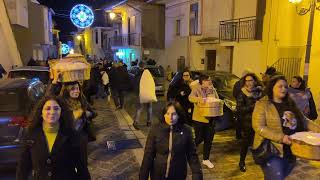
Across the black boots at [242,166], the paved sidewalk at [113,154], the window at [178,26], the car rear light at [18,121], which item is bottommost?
the paved sidewalk at [113,154]

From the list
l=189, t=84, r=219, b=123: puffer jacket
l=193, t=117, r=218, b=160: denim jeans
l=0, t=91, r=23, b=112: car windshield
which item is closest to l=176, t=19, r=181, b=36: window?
l=189, t=84, r=219, b=123: puffer jacket

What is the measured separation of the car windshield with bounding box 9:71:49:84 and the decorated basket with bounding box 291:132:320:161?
7.49 m

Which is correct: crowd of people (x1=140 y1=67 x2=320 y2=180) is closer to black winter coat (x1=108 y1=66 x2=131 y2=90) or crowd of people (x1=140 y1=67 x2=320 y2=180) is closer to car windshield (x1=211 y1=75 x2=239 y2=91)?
car windshield (x1=211 y1=75 x2=239 y2=91)

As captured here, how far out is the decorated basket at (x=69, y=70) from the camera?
5512mm

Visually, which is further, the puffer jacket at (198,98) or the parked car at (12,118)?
the puffer jacket at (198,98)

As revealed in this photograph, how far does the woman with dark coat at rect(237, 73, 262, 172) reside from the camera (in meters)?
5.94

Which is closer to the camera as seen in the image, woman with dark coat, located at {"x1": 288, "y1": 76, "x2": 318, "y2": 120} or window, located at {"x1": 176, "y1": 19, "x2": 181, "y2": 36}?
woman with dark coat, located at {"x1": 288, "y1": 76, "x2": 318, "y2": 120}

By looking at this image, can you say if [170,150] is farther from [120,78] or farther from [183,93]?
[120,78]

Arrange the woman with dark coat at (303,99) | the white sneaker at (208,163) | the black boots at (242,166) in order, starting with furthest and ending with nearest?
the woman with dark coat at (303,99)
the white sneaker at (208,163)
the black boots at (242,166)

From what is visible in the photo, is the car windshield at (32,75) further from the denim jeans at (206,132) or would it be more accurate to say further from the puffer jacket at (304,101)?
the puffer jacket at (304,101)

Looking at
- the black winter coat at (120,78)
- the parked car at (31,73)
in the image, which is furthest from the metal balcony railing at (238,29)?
the parked car at (31,73)

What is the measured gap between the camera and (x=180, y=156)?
143 inches

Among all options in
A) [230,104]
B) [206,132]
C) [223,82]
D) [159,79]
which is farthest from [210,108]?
[159,79]

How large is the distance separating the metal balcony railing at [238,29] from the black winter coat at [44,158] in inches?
514
